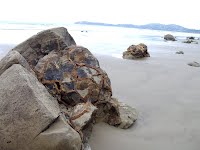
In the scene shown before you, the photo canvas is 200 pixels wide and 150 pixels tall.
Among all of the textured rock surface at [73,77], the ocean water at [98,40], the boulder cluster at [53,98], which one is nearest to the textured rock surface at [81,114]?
the boulder cluster at [53,98]

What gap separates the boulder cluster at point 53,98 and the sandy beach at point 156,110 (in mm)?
274

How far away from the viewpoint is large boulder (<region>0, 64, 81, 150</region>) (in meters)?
3.35

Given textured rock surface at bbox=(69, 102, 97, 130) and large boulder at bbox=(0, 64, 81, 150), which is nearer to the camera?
large boulder at bbox=(0, 64, 81, 150)

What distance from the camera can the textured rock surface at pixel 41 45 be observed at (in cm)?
568

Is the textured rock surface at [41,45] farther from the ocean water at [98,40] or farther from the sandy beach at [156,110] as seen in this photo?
the ocean water at [98,40]

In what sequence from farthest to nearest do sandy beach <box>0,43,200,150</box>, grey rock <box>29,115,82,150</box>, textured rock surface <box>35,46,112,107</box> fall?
1. textured rock surface <box>35,46,112,107</box>
2. sandy beach <box>0,43,200,150</box>
3. grey rock <box>29,115,82,150</box>

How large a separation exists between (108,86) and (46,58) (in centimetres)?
110

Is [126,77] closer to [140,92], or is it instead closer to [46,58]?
[140,92]

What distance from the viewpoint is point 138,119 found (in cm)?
546

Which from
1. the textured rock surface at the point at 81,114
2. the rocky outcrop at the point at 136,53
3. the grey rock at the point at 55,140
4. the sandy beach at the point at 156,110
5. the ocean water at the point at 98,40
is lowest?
the ocean water at the point at 98,40

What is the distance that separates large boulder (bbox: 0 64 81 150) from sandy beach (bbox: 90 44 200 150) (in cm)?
101

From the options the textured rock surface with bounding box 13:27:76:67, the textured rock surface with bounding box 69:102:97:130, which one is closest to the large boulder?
the textured rock surface with bounding box 69:102:97:130

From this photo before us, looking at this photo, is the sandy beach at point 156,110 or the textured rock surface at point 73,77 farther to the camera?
the textured rock surface at point 73,77

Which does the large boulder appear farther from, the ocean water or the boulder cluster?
the ocean water
